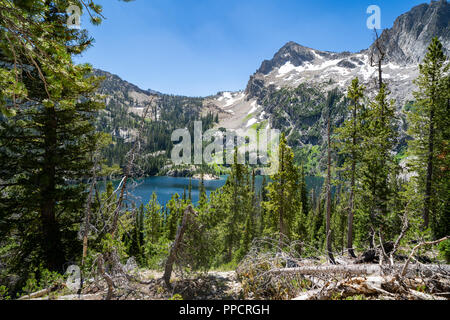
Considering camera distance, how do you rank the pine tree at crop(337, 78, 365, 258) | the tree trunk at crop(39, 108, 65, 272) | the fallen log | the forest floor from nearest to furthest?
the fallen log
the forest floor
the tree trunk at crop(39, 108, 65, 272)
the pine tree at crop(337, 78, 365, 258)

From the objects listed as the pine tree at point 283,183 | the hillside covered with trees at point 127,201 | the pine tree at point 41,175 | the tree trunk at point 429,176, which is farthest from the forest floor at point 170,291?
the tree trunk at point 429,176

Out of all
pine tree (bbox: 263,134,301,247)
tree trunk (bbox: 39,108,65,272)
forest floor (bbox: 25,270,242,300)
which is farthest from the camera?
pine tree (bbox: 263,134,301,247)

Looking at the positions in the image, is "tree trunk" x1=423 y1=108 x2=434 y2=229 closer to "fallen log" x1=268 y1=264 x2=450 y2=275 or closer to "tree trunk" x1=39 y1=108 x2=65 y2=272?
"fallen log" x1=268 y1=264 x2=450 y2=275

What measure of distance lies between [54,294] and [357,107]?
725 inches

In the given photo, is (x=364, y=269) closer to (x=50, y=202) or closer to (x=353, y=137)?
(x=50, y=202)

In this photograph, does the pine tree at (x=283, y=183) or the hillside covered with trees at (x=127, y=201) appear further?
the pine tree at (x=283, y=183)

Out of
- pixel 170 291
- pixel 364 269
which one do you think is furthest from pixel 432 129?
pixel 170 291

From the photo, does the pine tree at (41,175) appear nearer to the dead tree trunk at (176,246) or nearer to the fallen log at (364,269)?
the dead tree trunk at (176,246)

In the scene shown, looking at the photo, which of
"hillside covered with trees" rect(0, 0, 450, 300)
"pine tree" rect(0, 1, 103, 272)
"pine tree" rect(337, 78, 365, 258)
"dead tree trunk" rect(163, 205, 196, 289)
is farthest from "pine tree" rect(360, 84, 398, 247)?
"pine tree" rect(0, 1, 103, 272)

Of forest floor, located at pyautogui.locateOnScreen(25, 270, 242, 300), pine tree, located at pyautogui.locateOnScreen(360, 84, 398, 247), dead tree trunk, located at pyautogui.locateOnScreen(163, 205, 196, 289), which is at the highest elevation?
pine tree, located at pyautogui.locateOnScreen(360, 84, 398, 247)

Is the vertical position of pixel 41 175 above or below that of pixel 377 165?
below

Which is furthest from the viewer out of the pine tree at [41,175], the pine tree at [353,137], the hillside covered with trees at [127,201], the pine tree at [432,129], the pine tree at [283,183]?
the pine tree at [283,183]

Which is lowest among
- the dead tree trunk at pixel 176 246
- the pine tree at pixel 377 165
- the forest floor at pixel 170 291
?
the forest floor at pixel 170 291

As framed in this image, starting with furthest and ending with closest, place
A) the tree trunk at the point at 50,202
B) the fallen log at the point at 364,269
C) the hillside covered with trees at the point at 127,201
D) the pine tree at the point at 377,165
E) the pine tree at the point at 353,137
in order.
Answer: the pine tree at the point at 353,137 → the pine tree at the point at 377,165 → the tree trunk at the point at 50,202 → the fallen log at the point at 364,269 → the hillside covered with trees at the point at 127,201
